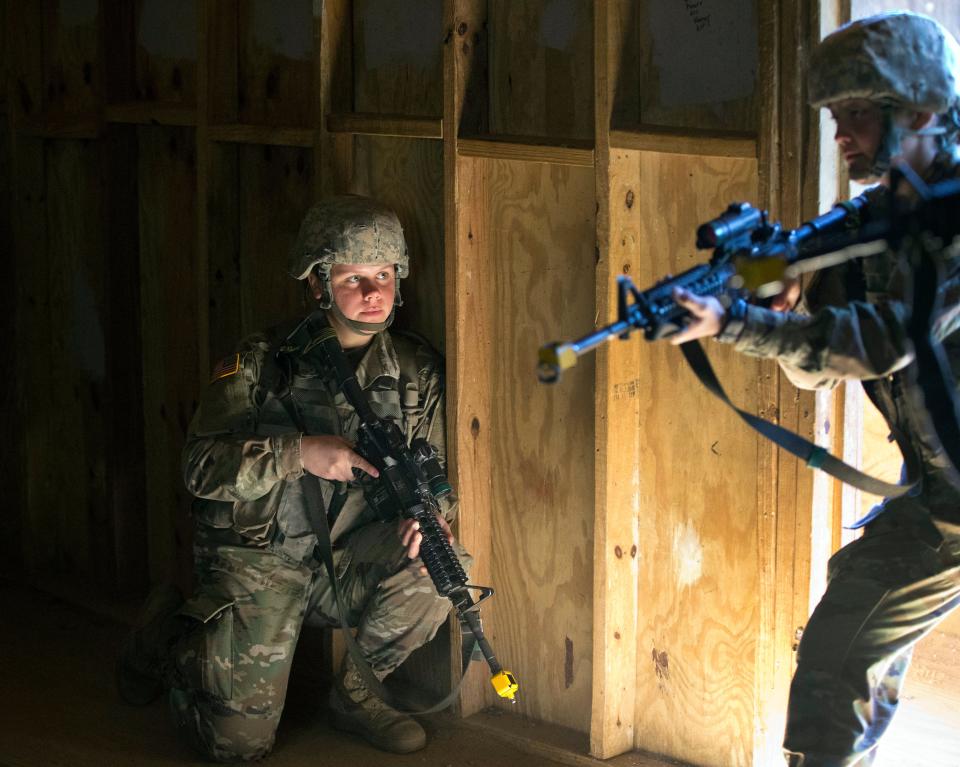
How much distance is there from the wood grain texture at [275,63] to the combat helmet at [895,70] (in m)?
2.17

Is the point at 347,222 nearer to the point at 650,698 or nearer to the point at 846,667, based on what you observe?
the point at 650,698

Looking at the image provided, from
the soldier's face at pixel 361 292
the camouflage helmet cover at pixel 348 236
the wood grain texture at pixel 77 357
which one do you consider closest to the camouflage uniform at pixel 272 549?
the soldier's face at pixel 361 292

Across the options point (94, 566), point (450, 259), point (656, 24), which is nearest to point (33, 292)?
point (94, 566)

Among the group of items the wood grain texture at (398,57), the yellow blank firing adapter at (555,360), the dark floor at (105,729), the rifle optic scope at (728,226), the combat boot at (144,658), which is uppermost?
the wood grain texture at (398,57)

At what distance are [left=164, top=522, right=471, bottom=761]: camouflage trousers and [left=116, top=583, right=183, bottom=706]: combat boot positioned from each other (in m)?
0.19

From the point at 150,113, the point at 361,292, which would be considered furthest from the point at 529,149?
the point at 150,113

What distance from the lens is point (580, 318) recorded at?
13.2ft

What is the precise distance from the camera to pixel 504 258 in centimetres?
419

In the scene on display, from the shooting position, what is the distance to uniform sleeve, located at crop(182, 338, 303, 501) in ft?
13.0

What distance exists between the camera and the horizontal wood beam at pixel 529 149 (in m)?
3.79

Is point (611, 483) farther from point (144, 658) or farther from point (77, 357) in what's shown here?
point (77, 357)

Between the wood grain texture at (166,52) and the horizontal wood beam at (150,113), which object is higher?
the wood grain texture at (166,52)

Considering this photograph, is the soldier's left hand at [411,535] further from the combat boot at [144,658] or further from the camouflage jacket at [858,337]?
the camouflage jacket at [858,337]

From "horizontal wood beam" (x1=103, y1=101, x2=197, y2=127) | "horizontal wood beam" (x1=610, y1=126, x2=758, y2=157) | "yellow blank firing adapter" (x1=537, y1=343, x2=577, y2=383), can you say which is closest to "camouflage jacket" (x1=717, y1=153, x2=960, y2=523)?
"yellow blank firing adapter" (x1=537, y1=343, x2=577, y2=383)
